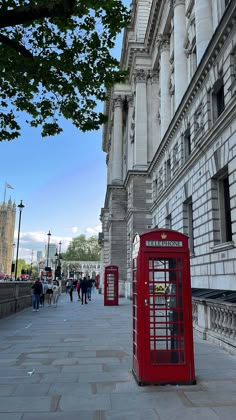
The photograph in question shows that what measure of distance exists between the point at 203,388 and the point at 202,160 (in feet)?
41.3

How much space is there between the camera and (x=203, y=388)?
6.00 metres

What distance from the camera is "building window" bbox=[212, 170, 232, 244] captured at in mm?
15602

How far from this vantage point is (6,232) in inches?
5172

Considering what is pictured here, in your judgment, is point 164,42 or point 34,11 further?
point 164,42

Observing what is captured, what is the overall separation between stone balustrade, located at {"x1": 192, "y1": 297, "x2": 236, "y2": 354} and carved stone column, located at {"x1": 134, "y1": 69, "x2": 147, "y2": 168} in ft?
82.5

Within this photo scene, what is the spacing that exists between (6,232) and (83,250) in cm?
2876

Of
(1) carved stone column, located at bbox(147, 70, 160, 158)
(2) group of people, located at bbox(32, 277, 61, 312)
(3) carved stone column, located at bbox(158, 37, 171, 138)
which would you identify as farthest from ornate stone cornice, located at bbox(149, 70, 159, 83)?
(2) group of people, located at bbox(32, 277, 61, 312)

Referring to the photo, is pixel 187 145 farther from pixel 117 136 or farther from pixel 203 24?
pixel 117 136

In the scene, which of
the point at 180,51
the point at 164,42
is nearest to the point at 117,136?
the point at 164,42

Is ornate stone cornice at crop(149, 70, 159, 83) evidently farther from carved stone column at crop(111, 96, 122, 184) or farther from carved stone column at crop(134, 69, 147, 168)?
carved stone column at crop(111, 96, 122, 184)

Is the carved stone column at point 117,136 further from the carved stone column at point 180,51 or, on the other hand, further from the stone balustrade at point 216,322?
the stone balustrade at point 216,322

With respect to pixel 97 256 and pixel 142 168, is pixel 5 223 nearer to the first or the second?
pixel 97 256

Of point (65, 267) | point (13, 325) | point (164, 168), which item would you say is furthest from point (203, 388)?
point (65, 267)

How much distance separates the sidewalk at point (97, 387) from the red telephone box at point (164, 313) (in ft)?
0.88
